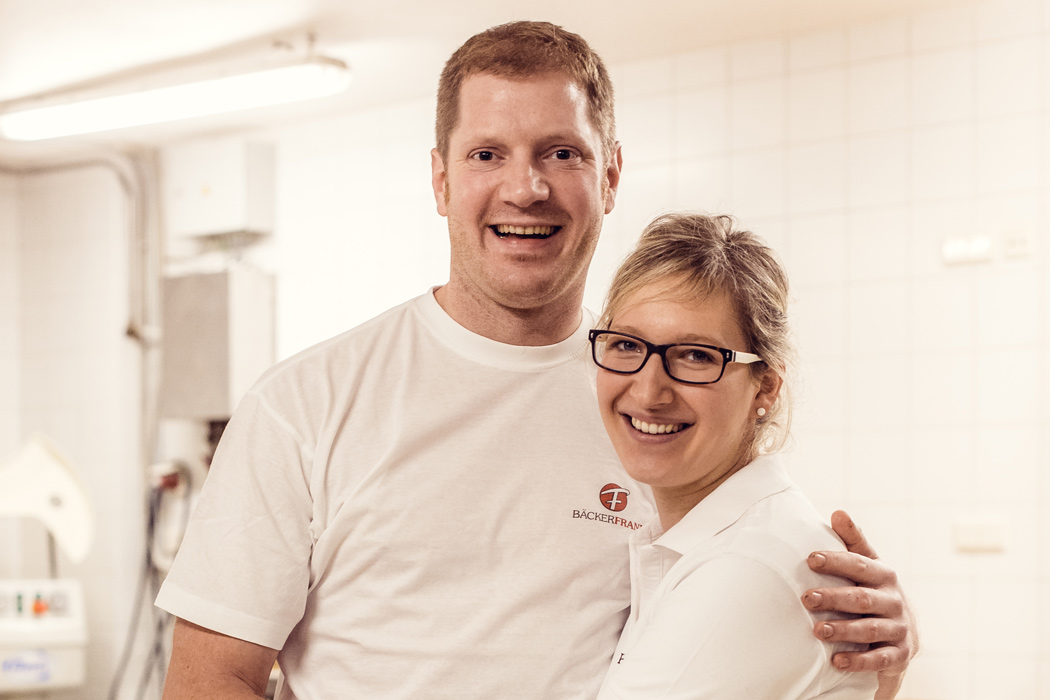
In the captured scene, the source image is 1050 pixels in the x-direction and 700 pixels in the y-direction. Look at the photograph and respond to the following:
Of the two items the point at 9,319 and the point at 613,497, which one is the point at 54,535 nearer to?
the point at 9,319

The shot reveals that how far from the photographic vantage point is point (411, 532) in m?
1.27

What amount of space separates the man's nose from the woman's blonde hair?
0.54 ft

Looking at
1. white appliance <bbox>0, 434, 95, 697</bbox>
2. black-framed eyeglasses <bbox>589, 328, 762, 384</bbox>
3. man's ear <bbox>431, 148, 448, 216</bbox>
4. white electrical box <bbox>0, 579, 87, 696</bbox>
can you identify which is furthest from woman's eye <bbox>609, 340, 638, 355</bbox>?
white electrical box <bbox>0, 579, 87, 696</bbox>

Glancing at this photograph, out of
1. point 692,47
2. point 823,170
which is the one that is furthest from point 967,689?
point 692,47

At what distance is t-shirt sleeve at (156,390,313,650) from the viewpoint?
48.2 inches

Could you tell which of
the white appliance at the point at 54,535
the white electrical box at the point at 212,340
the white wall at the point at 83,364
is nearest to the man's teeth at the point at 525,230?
the white electrical box at the point at 212,340

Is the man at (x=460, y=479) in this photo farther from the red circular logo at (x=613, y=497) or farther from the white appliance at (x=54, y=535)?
the white appliance at (x=54, y=535)

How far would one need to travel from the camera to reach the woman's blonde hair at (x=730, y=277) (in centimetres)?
115

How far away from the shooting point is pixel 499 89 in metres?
1.34

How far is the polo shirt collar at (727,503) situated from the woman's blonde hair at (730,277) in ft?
0.17

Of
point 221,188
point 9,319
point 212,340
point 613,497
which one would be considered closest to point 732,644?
point 613,497

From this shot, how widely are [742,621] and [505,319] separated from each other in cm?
56

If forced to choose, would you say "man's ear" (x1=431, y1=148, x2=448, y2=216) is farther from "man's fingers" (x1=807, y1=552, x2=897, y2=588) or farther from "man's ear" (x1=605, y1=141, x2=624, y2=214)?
"man's fingers" (x1=807, y1=552, x2=897, y2=588)

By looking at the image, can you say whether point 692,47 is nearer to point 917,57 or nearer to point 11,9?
point 917,57
